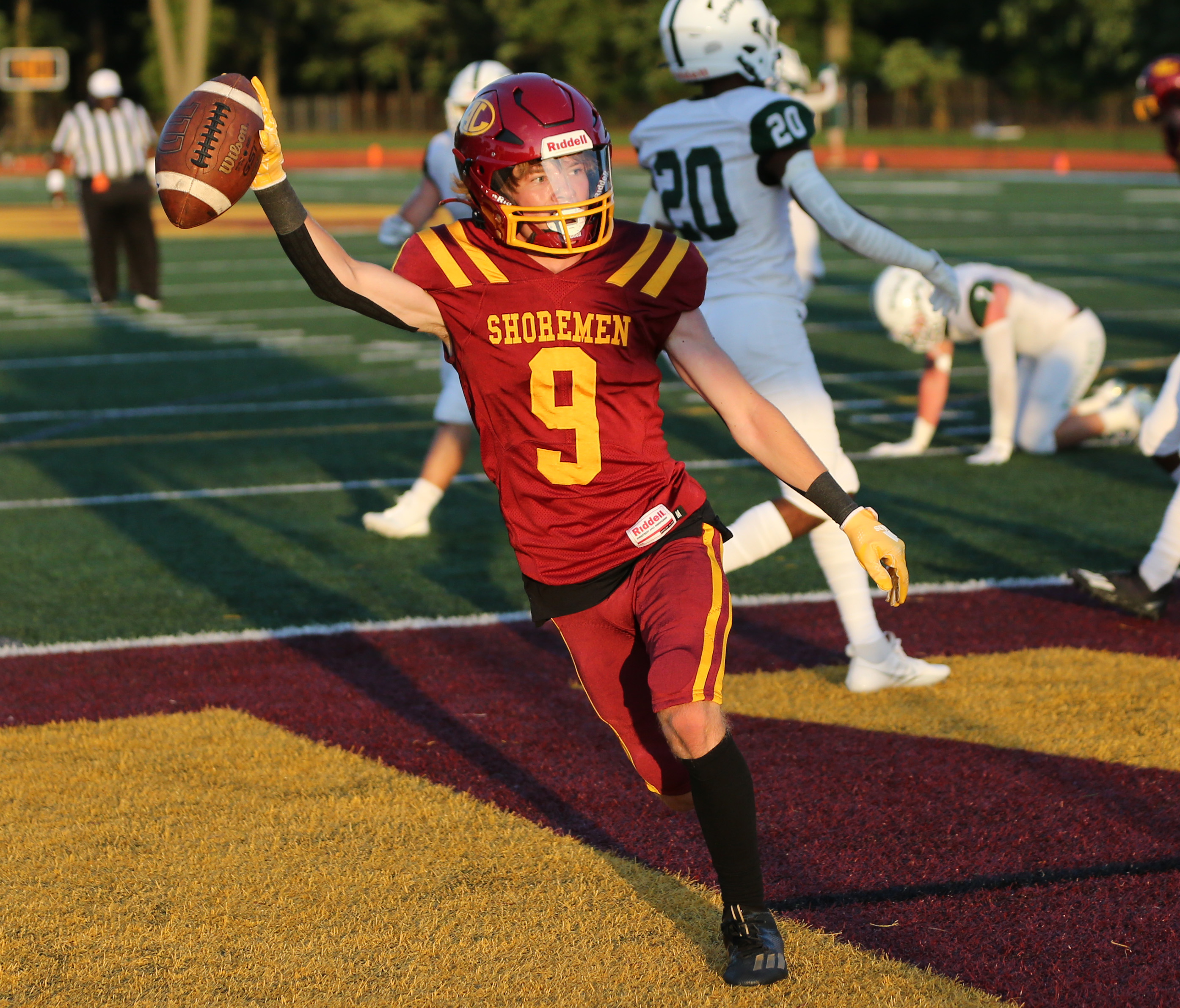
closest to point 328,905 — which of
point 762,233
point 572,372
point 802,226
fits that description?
point 572,372

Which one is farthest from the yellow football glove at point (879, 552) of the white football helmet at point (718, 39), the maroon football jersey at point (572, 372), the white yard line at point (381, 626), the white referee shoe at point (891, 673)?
the white yard line at point (381, 626)

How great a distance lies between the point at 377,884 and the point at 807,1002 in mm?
1027

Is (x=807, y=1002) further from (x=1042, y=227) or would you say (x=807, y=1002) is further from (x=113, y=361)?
(x=1042, y=227)

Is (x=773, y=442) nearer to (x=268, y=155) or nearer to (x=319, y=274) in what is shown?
(x=319, y=274)

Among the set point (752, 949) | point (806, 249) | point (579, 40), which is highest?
point (579, 40)

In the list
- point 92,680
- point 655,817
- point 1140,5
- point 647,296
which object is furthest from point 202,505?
point 1140,5

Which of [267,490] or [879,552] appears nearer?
[879,552]

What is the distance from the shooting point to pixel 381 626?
222 inches

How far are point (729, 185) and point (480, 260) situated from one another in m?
1.82

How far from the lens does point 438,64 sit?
6200 centimetres

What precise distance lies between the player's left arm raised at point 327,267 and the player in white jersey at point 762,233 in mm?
1778

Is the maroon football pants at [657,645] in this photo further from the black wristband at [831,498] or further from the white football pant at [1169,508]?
the white football pant at [1169,508]

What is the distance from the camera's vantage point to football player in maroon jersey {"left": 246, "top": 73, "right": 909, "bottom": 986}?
3232 millimetres

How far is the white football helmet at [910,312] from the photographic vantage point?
8094mm
